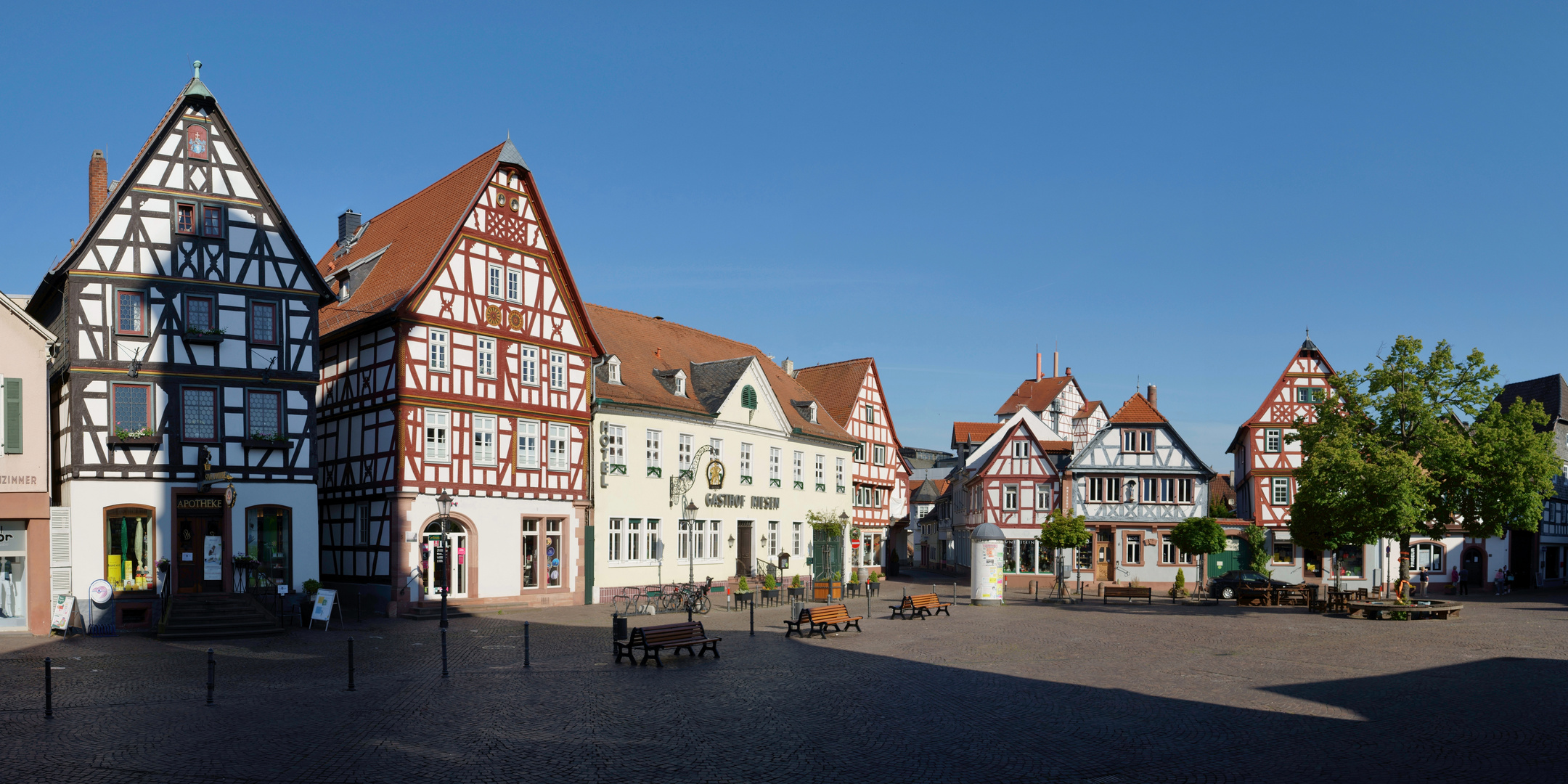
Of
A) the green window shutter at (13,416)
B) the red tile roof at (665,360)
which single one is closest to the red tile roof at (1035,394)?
the red tile roof at (665,360)

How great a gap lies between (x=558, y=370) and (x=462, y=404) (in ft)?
13.4

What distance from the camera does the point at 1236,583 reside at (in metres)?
45.4

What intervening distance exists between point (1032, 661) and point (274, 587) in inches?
768

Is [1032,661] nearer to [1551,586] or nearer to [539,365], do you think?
[539,365]

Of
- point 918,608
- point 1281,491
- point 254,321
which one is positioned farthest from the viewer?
point 1281,491

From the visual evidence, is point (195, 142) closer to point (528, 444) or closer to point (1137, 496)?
point (528, 444)

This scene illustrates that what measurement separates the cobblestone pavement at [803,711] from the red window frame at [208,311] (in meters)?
8.17

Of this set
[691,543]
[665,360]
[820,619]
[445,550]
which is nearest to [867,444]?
[665,360]

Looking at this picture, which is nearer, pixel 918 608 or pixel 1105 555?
pixel 918 608

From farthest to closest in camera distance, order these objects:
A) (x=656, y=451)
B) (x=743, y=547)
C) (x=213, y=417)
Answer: (x=743, y=547)
(x=656, y=451)
(x=213, y=417)

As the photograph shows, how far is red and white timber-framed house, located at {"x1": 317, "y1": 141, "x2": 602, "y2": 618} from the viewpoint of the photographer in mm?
33594

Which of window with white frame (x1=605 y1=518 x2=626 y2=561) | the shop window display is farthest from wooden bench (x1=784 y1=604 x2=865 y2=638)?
the shop window display

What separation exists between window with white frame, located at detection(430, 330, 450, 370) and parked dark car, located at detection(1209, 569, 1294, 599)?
28.4m

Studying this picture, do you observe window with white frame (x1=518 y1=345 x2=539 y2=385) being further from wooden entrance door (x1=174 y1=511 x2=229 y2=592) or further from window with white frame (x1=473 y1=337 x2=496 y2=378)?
wooden entrance door (x1=174 y1=511 x2=229 y2=592)
